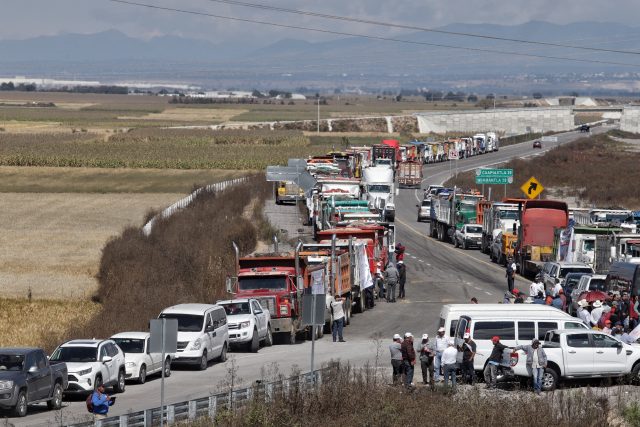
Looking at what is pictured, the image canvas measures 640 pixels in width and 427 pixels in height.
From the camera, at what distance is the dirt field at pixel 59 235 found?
51.6 meters

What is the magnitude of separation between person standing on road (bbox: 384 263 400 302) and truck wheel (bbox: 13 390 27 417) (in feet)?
76.4

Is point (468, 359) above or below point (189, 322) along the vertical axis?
above

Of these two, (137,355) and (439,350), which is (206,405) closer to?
(439,350)

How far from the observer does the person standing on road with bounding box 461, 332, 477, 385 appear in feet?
85.5

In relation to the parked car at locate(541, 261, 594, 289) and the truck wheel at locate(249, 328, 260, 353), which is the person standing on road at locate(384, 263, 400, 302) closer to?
the parked car at locate(541, 261, 594, 289)

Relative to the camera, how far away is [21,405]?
24.1 m

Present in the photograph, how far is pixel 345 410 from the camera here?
21.7m

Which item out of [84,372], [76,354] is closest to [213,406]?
[84,372]

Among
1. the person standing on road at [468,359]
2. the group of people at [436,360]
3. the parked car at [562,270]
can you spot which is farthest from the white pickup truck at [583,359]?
the parked car at [562,270]

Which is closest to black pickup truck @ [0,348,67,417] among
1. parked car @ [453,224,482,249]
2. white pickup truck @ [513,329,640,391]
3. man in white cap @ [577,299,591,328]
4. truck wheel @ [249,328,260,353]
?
truck wheel @ [249,328,260,353]

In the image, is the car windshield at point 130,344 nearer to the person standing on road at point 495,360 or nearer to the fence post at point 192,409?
the fence post at point 192,409

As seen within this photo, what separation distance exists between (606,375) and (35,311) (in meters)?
23.3

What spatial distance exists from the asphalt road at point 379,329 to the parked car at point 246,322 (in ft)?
1.26

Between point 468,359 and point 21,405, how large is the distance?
29.3 feet
